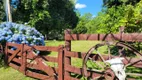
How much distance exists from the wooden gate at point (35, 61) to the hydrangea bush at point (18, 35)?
0.49 metres

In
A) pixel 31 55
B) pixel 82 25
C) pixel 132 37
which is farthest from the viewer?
pixel 82 25

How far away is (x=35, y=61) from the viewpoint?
7457 millimetres

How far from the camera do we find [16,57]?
8.54m

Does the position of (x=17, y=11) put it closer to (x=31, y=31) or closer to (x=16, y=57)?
(x=31, y=31)

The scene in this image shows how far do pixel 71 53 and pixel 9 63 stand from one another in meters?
3.92

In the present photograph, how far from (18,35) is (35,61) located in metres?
2.57

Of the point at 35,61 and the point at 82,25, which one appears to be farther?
the point at 82,25

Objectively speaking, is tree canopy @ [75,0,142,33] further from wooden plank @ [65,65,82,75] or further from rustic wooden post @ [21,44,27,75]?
wooden plank @ [65,65,82,75]

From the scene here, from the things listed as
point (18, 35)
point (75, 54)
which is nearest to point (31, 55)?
point (75, 54)

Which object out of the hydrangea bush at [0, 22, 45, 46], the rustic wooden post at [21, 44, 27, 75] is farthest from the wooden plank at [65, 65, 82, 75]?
the hydrangea bush at [0, 22, 45, 46]

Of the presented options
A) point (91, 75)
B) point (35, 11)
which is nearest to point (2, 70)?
point (91, 75)

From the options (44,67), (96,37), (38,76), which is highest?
(96,37)

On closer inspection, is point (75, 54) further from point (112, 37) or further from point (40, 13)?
point (40, 13)

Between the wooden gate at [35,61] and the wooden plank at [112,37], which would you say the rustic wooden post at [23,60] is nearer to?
the wooden gate at [35,61]
